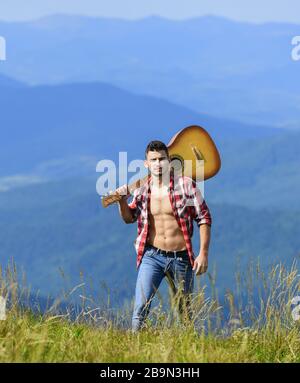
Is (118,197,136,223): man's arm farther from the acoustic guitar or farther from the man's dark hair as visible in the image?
the acoustic guitar

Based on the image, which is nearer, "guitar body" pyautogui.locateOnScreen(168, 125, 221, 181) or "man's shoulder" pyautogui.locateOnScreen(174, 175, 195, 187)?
"man's shoulder" pyautogui.locateOnScreen(174, 175, 195, 187)

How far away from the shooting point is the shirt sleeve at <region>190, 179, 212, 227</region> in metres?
8.83

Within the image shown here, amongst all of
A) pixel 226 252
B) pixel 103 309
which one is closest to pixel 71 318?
pixel 103 309

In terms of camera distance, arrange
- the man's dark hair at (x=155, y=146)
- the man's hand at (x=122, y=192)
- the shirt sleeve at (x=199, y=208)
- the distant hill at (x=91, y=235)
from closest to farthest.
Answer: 1. the man's dark hair at (x=155, y=146)
2. the man's hand at (x=122, y=192)
3. the shirt sleeve at (x=199, y=208)
4. the distant hill at (x=91, y=235)

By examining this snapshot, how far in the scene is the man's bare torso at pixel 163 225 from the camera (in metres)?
8.88

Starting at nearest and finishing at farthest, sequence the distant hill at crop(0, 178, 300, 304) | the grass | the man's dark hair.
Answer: the grass < the man's dark hair < the distant hill at crop(0, 178, 300, 304)

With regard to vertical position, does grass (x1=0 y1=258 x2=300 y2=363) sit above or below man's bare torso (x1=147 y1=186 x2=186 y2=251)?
below

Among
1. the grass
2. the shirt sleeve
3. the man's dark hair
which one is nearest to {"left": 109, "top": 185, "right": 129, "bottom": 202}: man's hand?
the man's dark hair

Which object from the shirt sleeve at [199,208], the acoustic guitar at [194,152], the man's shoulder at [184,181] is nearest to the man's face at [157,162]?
the man's shoulder at [184,181]

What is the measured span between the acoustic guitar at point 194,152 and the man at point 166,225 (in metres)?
0.26

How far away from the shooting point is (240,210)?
583 feet

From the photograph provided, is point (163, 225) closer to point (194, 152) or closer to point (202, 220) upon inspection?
point (202, 220)

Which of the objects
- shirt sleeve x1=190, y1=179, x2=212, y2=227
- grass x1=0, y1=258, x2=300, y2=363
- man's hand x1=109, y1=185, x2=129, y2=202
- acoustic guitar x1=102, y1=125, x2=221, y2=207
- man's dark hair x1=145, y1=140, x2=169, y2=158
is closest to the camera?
grass x1=0, y1=258, x2=300, y2=363

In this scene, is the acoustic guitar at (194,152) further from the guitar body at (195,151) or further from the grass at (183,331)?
the grass at (183,331)
